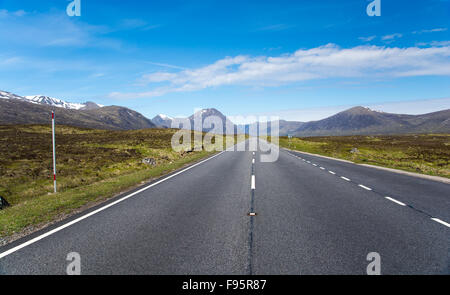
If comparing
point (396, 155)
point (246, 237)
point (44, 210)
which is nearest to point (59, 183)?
point (44, 210)

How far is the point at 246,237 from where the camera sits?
5152 millimetres

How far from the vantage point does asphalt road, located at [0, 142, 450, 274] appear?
3990 mm

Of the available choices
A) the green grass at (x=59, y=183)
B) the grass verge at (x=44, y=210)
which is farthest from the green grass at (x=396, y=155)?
the grass verge at (x=44, y=210)

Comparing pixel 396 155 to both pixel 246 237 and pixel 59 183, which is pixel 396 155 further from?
pixel 246 237

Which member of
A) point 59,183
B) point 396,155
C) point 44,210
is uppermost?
point 44,210

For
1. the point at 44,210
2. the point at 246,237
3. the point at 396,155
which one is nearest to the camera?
the point at 246,237

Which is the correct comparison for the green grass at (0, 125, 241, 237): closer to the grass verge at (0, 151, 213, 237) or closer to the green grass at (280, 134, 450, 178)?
the grass verge at (0, 151, 213, 237)

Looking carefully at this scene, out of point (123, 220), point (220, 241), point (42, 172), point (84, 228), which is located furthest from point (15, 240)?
point (42, 172)

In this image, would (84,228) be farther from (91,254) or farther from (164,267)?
(164,267)

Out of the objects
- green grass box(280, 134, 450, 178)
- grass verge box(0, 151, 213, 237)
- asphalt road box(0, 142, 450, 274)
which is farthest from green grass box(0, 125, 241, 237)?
green grass box(280, 134, 450, 178)

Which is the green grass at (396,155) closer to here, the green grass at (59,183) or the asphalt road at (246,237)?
the asphalt road at (246,237)
